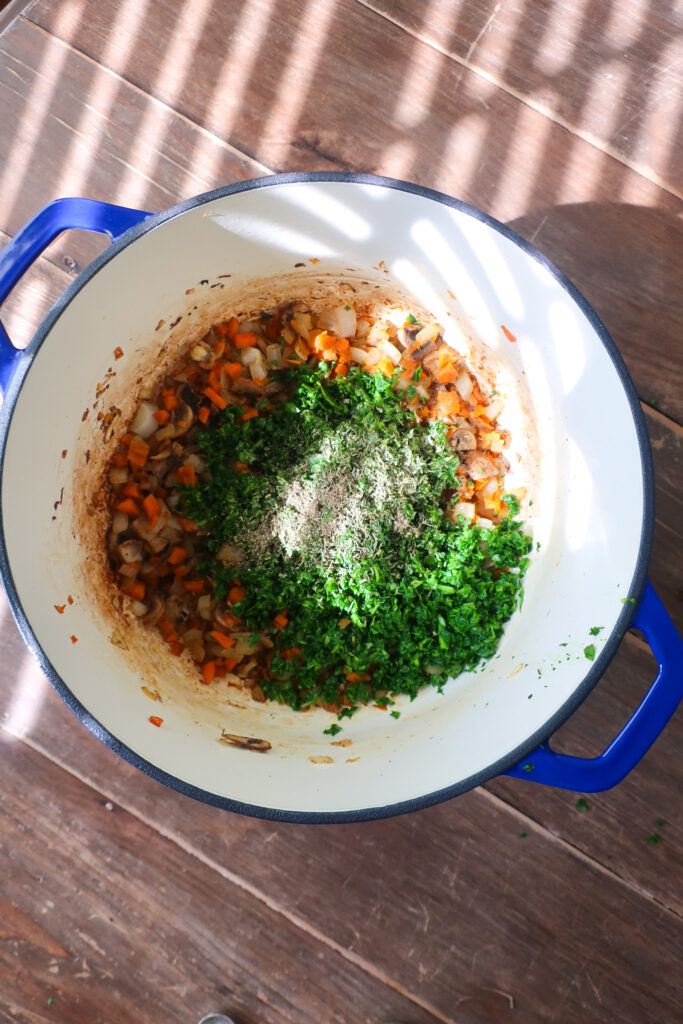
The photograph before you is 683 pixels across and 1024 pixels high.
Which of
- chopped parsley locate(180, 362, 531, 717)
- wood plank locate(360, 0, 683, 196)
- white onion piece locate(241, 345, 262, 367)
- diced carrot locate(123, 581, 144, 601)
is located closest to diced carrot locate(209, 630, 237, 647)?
chopped parsley locate(180, 362, 531, 717)

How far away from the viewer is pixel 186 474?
1.29 metres

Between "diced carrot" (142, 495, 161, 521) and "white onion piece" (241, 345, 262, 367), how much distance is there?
0.99 ft

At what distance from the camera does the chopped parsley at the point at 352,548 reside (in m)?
1.24

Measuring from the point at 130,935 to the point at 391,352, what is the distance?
4.00 ft

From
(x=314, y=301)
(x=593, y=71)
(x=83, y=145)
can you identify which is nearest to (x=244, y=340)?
(x=314, y=301)

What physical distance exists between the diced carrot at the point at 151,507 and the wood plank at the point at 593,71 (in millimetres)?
1029

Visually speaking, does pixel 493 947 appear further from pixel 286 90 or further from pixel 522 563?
pixel 286 90

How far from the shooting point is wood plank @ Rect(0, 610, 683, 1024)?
1343mm

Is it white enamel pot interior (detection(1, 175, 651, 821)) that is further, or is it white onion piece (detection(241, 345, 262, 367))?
white onion piece (detection(241, 345, 262, 367))

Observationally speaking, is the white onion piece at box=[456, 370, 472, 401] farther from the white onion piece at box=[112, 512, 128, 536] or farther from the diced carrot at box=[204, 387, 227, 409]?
the white onion piece at box=[112, 512, 128, 536]

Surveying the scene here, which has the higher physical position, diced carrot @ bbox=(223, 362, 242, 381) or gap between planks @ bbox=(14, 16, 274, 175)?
gap between planks @ bbox=(14, 16, 274, 175)

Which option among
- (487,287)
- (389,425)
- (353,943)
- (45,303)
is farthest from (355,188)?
(353,943)

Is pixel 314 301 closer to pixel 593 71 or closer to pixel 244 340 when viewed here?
pixel 244 340

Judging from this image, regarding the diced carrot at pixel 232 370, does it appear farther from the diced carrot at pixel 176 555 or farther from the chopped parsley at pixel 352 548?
the diced carrot at pixel 176 555
